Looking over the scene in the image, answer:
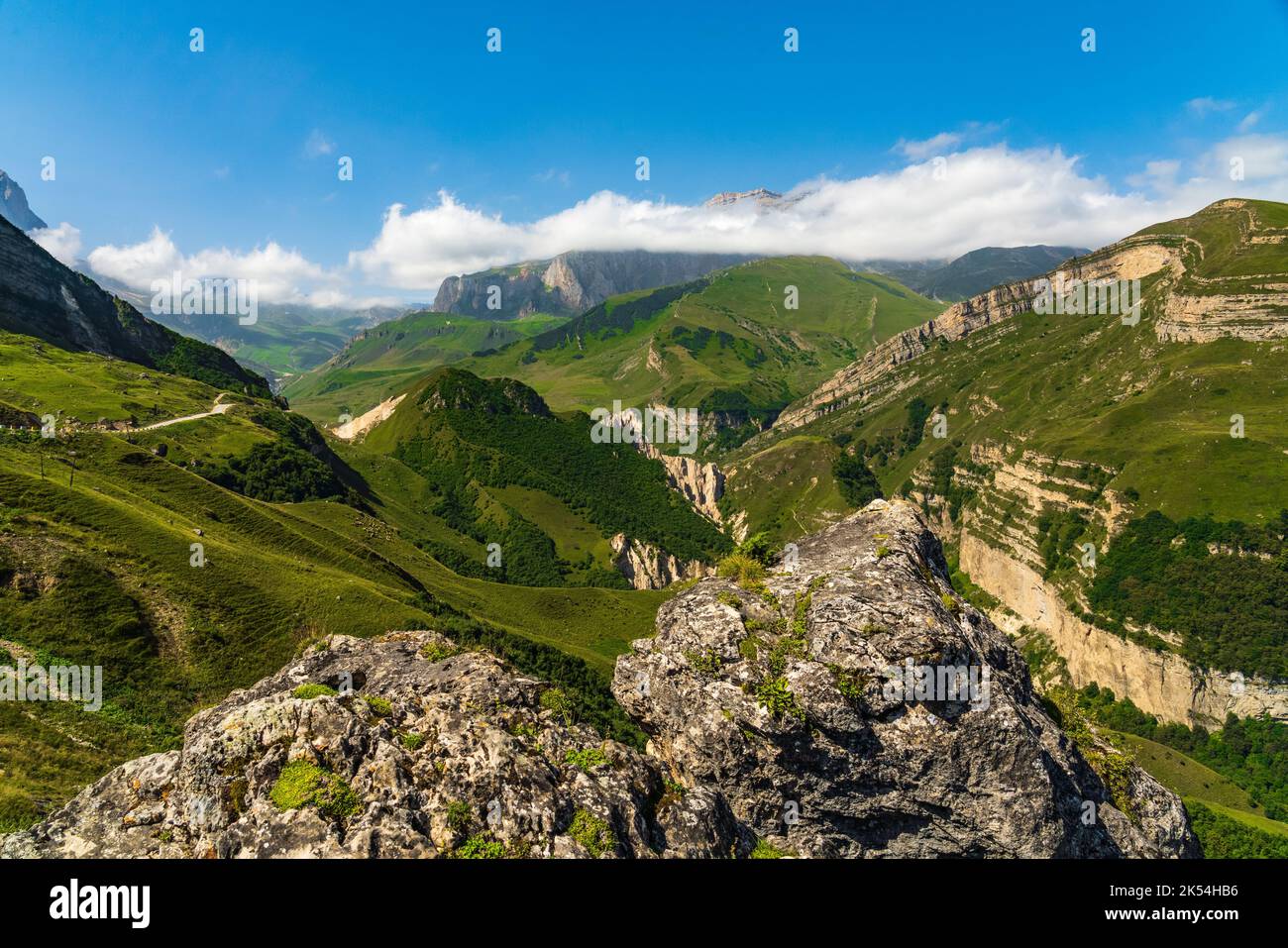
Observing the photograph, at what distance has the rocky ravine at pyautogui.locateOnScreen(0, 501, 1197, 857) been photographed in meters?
14.2

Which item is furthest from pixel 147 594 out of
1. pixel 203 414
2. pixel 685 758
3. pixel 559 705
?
pixel 203 414

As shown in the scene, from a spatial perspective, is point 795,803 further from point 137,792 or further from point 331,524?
point 331,524

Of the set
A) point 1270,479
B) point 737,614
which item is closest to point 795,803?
point 737,614

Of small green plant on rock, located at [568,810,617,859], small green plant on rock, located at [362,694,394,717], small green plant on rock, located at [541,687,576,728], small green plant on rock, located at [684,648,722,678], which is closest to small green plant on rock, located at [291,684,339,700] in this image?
small green plant on rock, located at [362,694,394,717]

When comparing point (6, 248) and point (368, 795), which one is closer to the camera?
point (368, 795)

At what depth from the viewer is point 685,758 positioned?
68.5 feet

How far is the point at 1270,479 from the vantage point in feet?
491

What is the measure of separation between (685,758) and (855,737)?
5.97 meters

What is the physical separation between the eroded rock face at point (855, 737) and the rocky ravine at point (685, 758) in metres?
0.07

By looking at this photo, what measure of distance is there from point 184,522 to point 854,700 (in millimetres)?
86028

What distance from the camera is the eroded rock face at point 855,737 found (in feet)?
65.2

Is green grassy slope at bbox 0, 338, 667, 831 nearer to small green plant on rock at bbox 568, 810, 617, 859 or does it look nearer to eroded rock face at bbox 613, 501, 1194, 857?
small green plant on rock at bbox 568, 810, 617, 859

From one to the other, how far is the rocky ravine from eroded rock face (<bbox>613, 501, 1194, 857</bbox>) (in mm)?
68

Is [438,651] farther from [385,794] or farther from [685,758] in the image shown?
[685,758]
